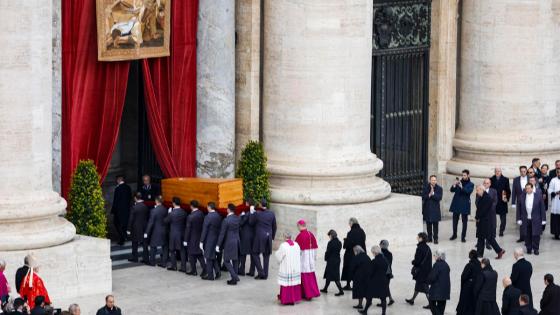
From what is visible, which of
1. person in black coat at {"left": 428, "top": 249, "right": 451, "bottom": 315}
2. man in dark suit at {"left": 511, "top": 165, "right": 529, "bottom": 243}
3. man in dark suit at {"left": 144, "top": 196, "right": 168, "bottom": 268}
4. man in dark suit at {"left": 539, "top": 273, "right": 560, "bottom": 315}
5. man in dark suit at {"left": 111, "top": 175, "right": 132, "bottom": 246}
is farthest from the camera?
man in dark suit at {"left": 511, "top": 165, "right": 529, "bottom": 243}

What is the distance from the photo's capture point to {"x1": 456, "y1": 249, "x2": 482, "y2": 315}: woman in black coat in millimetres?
28359

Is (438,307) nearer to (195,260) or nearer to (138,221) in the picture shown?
(195,260)

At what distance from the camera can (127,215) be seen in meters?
35.2

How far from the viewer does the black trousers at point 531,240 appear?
116 ft

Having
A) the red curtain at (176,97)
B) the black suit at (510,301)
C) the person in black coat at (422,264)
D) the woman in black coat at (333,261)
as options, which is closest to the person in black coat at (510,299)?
the black suit at (510,301)

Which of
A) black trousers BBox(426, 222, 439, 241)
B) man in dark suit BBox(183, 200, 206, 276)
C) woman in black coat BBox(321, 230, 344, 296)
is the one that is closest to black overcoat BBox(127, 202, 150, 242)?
man in dark suit BBox(183, 200, 206, 276)

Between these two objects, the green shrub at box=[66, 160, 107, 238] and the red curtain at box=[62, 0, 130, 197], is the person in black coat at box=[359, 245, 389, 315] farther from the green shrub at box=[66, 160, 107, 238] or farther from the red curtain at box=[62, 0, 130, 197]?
the red curtain at box=[62, 0, 130, 197]

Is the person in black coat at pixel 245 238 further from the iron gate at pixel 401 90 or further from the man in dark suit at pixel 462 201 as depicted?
the iron gate at pixel 401 90

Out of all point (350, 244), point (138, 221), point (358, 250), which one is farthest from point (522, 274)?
point (138, 221)

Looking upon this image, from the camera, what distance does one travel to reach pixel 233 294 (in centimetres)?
3098

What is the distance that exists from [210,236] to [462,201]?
21.1 feet

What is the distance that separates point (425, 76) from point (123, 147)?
6.85 meters

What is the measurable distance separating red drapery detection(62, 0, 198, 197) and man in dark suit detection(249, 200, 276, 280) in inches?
113

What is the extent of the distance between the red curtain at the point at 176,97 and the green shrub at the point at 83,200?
2.86m
